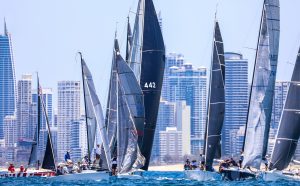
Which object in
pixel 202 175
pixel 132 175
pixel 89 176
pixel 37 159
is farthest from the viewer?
pixel 37 159

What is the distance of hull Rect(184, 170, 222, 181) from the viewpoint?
66125 mm

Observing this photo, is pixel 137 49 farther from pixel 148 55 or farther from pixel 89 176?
pixel 89 176

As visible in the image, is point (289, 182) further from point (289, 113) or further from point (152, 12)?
point (152, 12)

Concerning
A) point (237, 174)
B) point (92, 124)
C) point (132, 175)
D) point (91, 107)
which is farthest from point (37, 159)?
point (132, 175)

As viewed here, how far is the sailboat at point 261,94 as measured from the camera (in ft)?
213

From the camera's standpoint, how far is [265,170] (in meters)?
66.1

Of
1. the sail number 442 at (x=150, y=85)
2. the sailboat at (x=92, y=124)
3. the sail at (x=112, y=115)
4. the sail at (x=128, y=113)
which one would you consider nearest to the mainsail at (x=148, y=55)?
the sail number 442 at (x=150, y=85)

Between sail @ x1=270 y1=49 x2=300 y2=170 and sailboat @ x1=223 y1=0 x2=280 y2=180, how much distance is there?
→ 91cm

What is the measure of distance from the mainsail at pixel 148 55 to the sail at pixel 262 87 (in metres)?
5.53

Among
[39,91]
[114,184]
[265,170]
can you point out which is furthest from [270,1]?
[39,91]

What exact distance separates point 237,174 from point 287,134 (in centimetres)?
379

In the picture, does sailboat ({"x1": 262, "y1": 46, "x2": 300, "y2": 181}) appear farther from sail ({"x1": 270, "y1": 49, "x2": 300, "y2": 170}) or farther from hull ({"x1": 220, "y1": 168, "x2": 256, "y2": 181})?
hull ({"x1": 220, "y1": 168, "x2": 256, "y2": 181})

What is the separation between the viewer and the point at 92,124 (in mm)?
66500

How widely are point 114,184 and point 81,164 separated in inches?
220
